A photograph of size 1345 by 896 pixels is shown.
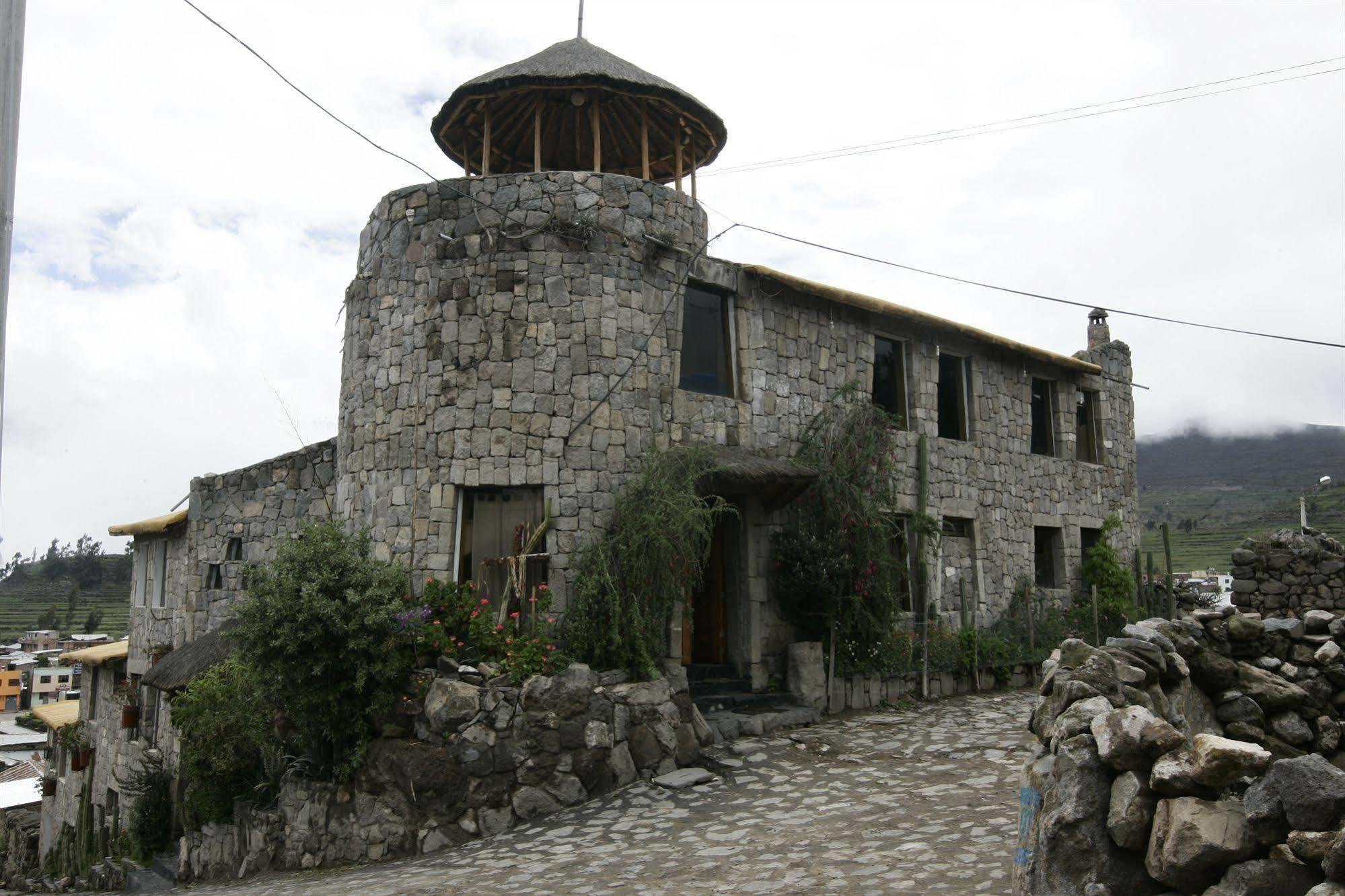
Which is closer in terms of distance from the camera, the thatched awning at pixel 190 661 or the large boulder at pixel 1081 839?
the large boulder at pixel 1081 839

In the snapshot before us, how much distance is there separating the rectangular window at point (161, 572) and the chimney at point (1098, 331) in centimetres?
1646

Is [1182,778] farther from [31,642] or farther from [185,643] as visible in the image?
[31,642]

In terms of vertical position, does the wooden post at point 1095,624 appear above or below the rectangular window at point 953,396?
below

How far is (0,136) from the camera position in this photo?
13.9ft

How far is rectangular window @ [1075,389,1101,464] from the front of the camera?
18.3 metres

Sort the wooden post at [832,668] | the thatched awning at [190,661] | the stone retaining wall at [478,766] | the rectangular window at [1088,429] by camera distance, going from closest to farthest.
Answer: the stone retaining wall at [478,766]
the wooden post at [832,668]
the thatched awning at [190,661]
the rectangular window at [1088,429]

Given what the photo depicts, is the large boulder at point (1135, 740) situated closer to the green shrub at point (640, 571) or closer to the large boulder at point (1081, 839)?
the large boulder at point (1081, 839)

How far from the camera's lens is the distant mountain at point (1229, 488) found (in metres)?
43.1

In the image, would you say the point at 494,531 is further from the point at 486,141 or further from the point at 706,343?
the point at 486,141

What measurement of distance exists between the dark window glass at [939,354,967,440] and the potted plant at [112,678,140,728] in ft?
42.8

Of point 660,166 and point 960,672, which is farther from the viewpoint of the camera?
point 660,166

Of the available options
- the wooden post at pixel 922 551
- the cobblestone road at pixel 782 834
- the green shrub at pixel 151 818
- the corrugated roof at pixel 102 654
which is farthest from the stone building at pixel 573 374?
the cobblestone road at pixel 782 834

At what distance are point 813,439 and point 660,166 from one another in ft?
15.8

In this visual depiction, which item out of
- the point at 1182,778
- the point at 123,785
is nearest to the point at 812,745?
the point at 1182,778
